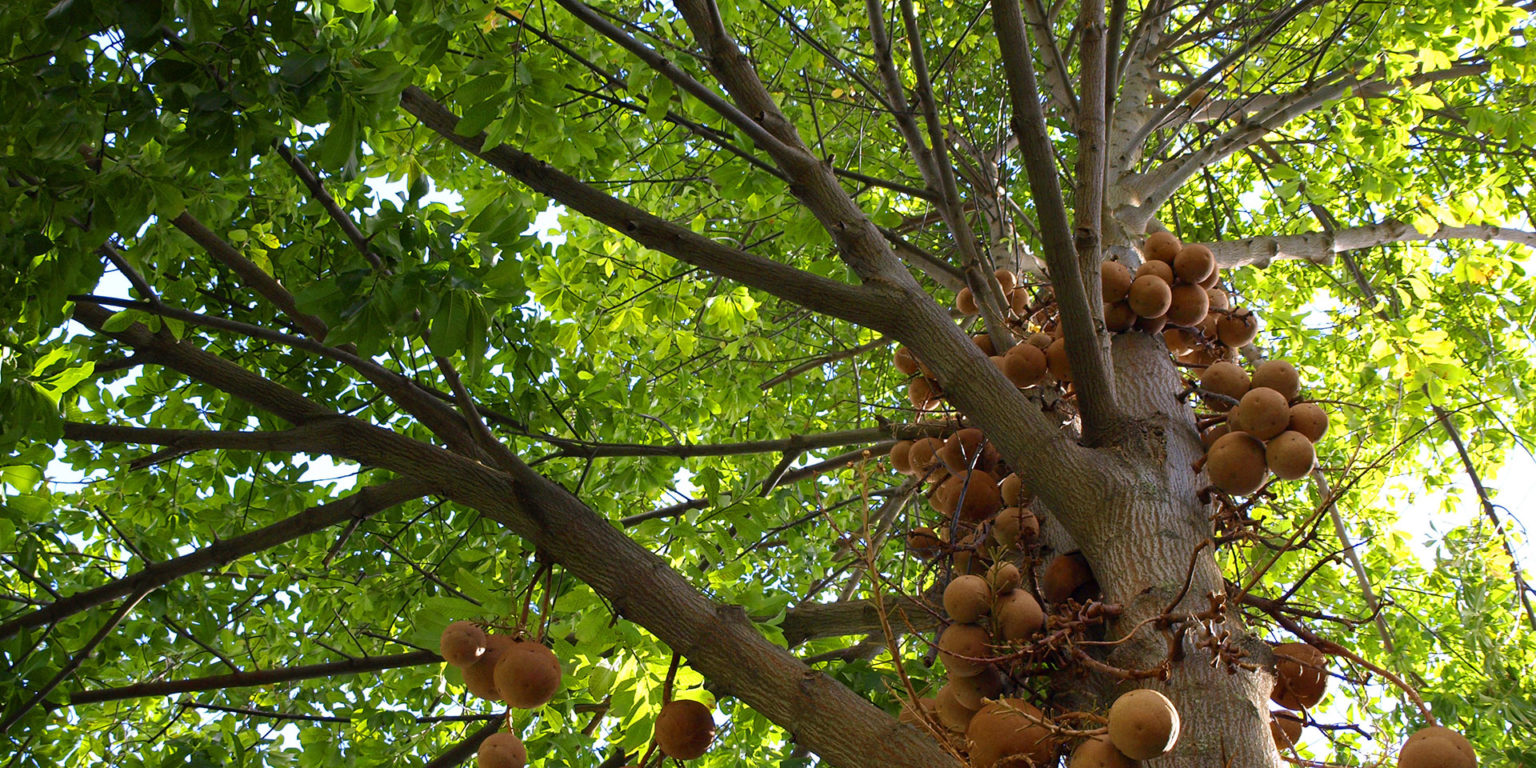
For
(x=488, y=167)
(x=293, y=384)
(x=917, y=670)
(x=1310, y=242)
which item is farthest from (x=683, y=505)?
(x=1310, y=242)

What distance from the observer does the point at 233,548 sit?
2125mm

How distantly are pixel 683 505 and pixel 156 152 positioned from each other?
1674 millimetres

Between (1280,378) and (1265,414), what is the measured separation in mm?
266

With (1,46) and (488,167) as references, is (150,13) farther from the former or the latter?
(488,167)

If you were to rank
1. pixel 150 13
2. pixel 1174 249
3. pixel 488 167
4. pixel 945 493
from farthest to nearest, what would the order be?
1. pixel 488 167
2. pixel 1174 249
3. pixel 945 493
4. pixel 150 13

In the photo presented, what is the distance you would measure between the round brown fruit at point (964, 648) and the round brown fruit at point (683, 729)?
479mm

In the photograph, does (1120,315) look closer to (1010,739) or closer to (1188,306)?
(1188,306)

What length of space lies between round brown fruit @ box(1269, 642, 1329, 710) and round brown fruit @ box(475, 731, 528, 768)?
1.47m

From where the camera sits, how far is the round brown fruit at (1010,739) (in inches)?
64.7

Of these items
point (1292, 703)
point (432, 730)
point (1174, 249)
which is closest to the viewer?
point (1292, 703)

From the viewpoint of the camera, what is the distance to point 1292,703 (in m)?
1.92

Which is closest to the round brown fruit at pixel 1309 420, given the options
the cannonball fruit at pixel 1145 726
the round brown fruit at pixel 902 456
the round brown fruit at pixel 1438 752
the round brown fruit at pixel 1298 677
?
the round brown fruit at pixel 1298 677

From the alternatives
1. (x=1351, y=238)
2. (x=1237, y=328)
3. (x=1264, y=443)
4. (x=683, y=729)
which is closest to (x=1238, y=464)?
(x=1264, y=443)

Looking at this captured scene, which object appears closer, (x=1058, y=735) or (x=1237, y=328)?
(x=1058, y=735)
